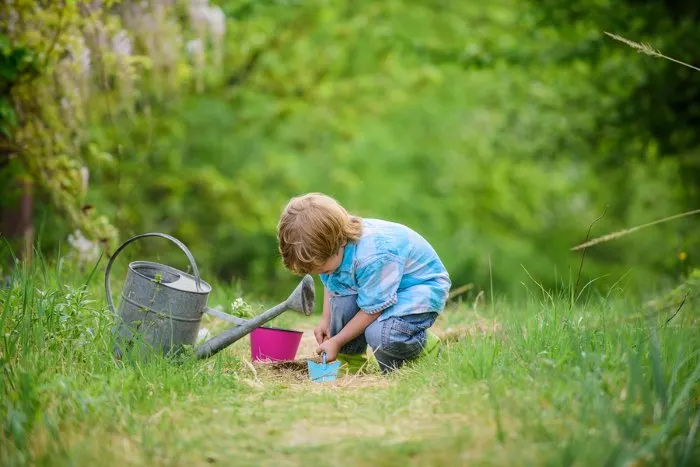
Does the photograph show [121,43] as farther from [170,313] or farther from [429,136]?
[429,136]

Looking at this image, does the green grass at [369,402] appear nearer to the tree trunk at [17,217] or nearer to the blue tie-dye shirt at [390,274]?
the blue tie-dye shirt at [390,274]

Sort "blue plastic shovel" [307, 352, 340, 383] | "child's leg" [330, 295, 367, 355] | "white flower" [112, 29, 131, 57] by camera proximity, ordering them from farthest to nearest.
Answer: "white flower" [112, 29, 131, 57]
"child's leg" [330, 295, 367, 355]
"blue plastic shovel" [307, 352, 340, 383]

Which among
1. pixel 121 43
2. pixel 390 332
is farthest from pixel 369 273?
pixel 121 43

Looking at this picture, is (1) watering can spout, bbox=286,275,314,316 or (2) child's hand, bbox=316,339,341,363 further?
(2) child's hand, bbox=316,339,341,363

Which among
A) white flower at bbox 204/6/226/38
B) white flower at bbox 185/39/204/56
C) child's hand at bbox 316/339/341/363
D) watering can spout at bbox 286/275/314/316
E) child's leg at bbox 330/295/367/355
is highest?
white flower at bbox 204/6/226/38

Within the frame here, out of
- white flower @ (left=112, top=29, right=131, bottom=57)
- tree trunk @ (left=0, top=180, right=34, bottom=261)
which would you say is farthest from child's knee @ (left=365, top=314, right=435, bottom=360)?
tree trunk @ (left=0, top=180, right=34, bottom=261)

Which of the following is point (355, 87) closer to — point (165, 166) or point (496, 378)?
point (165, 166)

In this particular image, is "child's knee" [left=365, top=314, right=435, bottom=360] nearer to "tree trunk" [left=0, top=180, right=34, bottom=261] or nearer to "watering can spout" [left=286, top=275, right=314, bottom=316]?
"watering can spout" [left=286, top=275, right=314, bottom=316]

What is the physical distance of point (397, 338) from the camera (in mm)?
3438

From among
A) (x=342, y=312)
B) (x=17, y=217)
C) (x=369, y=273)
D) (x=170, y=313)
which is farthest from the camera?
(x=17, y=217)

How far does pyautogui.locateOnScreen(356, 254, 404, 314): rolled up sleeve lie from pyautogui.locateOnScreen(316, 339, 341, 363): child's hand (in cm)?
20

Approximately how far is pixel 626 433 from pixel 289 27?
781 centimetres

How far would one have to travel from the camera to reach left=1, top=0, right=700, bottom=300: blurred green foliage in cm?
687

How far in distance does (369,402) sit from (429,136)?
34.2 ft
